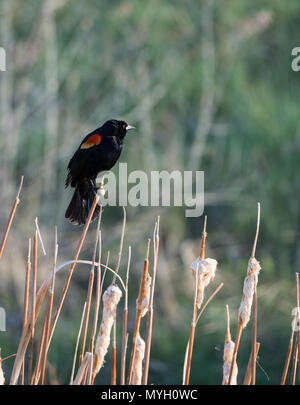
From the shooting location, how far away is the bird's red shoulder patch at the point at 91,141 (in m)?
2.94

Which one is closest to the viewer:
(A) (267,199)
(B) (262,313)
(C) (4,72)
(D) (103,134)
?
(D) (103,134)

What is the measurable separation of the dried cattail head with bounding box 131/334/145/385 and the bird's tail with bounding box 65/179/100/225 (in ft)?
3.03

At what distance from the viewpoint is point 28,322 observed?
75.2 inches

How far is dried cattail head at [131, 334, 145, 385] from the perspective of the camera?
1.89m

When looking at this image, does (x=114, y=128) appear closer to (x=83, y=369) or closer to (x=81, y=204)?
(x=81, y=204)

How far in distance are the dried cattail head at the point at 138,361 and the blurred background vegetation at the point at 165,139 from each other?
3.92m

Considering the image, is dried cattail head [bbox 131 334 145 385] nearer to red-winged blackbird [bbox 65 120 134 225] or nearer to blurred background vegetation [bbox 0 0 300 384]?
red-winged blackbird [bbox 65 120 134 225]

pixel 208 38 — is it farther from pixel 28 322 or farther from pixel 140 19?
pixel 28 322

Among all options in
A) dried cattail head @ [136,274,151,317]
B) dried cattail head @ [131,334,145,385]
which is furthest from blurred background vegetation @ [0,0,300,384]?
dried cattail head @ [136,274,151,317]

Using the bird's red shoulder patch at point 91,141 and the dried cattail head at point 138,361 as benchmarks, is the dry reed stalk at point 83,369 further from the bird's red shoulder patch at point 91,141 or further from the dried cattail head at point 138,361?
the bird's red shoulder patch at point 91,141

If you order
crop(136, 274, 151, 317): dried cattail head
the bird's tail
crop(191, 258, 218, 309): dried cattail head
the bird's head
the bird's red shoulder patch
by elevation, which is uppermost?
the bird's head

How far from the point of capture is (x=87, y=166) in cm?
290
